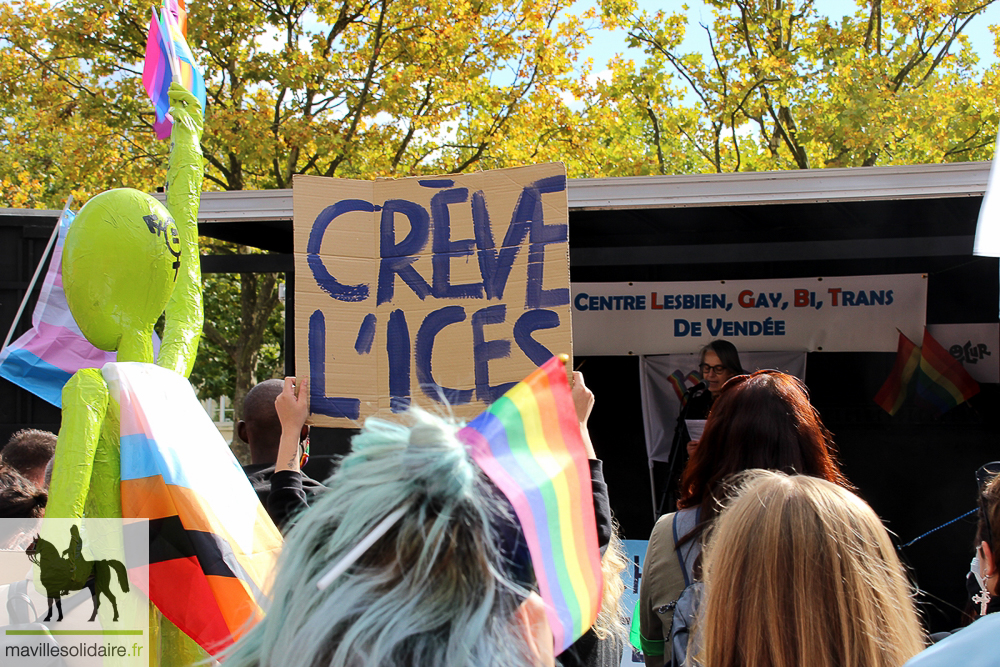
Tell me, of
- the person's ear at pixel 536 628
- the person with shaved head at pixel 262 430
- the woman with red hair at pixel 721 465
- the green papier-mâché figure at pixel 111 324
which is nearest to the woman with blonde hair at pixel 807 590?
the person's ear at pixel 536 628

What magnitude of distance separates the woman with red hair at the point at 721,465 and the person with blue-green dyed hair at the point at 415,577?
1040 millimetres

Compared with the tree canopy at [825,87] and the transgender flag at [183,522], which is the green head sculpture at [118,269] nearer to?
the transgender flag at [183,522]

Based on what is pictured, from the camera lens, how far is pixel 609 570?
1650 mm

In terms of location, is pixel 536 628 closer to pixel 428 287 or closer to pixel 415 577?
pixel 415 577

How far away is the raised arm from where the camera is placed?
2412mm

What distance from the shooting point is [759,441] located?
2.06 metres

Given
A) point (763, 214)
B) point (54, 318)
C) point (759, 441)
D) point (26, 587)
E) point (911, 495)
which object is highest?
point (763, 214)

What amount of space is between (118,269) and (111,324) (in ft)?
0.48

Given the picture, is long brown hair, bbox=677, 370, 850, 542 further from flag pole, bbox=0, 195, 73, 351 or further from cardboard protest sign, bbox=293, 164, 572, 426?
flag pole, bbox=0, 195, 73, 351

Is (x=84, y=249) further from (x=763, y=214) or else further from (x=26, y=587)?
(x=763, y=214)

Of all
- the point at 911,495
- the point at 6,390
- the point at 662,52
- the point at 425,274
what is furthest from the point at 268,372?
the point at 425,274

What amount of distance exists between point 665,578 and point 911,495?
5.19 m

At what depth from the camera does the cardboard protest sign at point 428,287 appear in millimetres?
2816

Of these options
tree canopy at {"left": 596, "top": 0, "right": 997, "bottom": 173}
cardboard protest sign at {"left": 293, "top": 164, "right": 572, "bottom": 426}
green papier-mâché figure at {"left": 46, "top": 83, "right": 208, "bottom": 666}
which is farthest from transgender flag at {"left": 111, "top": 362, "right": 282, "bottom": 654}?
tree canopy at {"left": 596, "top": 0, "right": 997, "bottom": 173}
